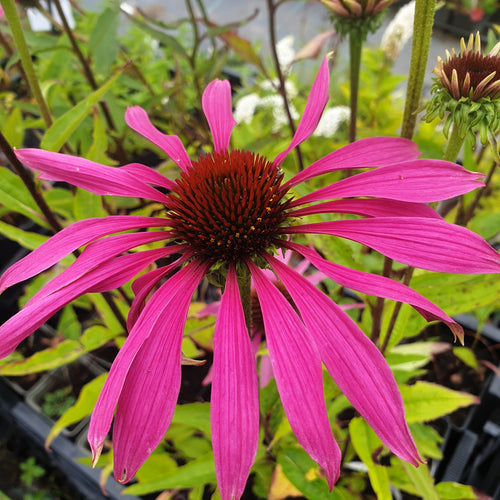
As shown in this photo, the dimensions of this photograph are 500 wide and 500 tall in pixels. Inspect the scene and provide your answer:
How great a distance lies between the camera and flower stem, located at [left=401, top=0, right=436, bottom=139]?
33 centimetres

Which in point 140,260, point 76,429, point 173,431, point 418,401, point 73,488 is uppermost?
point 140,260

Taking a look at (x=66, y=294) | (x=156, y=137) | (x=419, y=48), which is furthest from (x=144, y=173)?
(x=419, y=48)

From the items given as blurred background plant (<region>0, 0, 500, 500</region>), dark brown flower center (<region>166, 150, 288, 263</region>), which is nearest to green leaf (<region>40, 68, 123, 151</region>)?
blurred background plant (<region>0, 0, 500, 500</region>)

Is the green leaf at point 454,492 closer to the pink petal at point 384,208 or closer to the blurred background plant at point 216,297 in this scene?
the blurred background plant at point 216,297

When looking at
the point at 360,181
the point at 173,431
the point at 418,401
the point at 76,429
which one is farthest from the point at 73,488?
the point at 360,181

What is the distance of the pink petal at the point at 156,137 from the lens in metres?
0.45

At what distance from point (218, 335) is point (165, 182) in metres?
0.19

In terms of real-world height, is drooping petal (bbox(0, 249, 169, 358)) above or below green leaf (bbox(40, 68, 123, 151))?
below

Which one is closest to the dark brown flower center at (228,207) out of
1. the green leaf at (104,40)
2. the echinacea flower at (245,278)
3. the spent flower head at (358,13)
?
the echinacea flower at (245,278)

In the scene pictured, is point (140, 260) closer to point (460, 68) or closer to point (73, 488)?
point (460, 68)

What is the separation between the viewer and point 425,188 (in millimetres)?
322

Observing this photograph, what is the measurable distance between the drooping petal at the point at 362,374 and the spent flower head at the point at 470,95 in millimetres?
174

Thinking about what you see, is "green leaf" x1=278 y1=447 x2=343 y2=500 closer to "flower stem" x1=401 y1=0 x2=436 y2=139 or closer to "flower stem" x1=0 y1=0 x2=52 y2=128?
"flower stem" x1=401 y1=0 x2=436 y2=139

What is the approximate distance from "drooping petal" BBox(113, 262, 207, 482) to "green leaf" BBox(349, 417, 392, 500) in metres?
0.26
